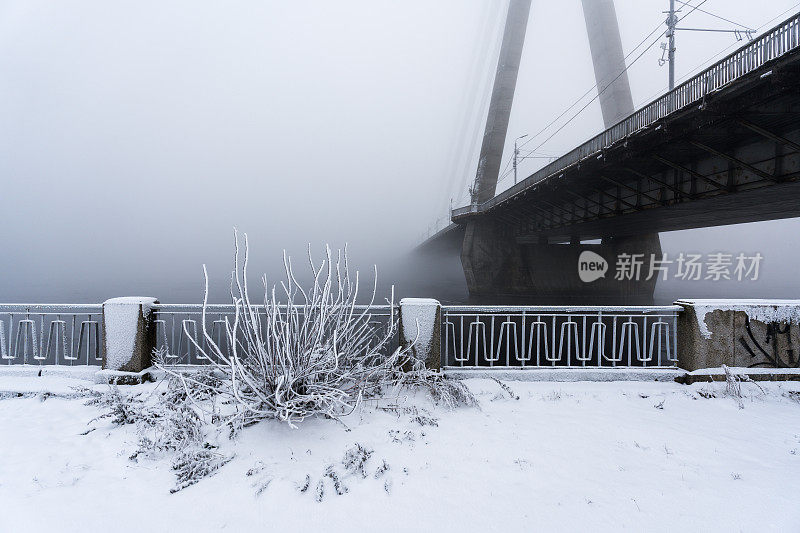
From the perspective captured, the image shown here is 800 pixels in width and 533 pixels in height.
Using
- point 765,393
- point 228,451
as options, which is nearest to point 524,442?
point 228,451

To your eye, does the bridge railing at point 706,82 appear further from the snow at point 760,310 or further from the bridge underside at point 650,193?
the snow at point 760,310

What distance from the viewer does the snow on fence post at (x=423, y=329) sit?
5.81 metres

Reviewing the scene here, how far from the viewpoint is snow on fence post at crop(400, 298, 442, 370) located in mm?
5812

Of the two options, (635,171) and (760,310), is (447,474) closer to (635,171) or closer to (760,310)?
(760,310)

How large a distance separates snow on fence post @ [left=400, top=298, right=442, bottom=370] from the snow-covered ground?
0.94 metres

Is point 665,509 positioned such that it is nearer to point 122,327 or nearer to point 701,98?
point 122,327

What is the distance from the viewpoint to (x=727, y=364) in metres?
5.94

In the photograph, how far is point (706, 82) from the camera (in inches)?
484

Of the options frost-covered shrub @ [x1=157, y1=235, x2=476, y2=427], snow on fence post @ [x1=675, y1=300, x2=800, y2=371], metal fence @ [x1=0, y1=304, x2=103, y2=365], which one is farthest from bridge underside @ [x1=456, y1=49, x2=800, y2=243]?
metal fence @ [x1=0, y1=304, x2=103, y2=365]

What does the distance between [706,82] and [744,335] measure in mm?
10565

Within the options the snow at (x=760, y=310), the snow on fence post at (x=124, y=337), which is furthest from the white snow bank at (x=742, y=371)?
the snow on fence post at (x=124, y=337)

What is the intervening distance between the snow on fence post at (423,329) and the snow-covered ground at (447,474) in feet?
3.08

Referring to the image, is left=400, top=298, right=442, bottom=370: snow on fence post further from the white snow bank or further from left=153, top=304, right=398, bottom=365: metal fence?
the white snow bank

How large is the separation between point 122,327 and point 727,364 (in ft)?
31.3
